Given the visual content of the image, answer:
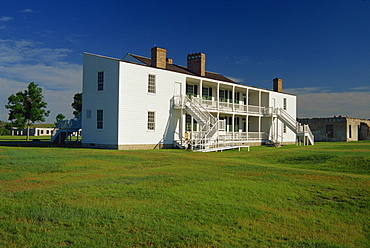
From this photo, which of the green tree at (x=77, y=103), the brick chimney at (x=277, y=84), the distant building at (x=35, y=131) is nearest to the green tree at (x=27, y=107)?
the green tree at (x=77, y=103)

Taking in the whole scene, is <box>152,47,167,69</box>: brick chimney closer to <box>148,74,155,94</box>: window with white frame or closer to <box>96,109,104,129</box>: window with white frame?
<box>148,74,155,94</box>: window with white frame

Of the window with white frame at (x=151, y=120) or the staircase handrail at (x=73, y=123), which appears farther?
the staircase handrail at (x=73, y=123)

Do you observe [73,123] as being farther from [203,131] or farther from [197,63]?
[197,63]

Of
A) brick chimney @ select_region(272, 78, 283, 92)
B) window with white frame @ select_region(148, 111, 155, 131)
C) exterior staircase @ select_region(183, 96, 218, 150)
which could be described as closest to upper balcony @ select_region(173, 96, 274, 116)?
exterior staircase @ select_region(183, 96, 218, 150)

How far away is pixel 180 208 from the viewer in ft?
25.2

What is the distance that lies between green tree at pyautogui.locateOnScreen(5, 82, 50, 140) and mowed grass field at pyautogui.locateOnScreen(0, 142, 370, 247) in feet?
132

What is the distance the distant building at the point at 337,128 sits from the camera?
53844mm

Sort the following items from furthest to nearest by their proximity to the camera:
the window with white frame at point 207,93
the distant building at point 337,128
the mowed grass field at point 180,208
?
the distant building at point 337,128
the window with white frame at point 207,93
the mowed grass field at point 180,208

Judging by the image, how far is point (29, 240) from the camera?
18.6 ft

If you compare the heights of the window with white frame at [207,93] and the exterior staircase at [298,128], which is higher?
the window with white frame at [207,93]

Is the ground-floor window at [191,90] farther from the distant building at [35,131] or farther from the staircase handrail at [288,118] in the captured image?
the distant building at [35,131]

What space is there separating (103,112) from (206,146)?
27.4 feet

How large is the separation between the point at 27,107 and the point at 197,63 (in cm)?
2849

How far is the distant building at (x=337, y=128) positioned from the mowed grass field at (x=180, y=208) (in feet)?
148
